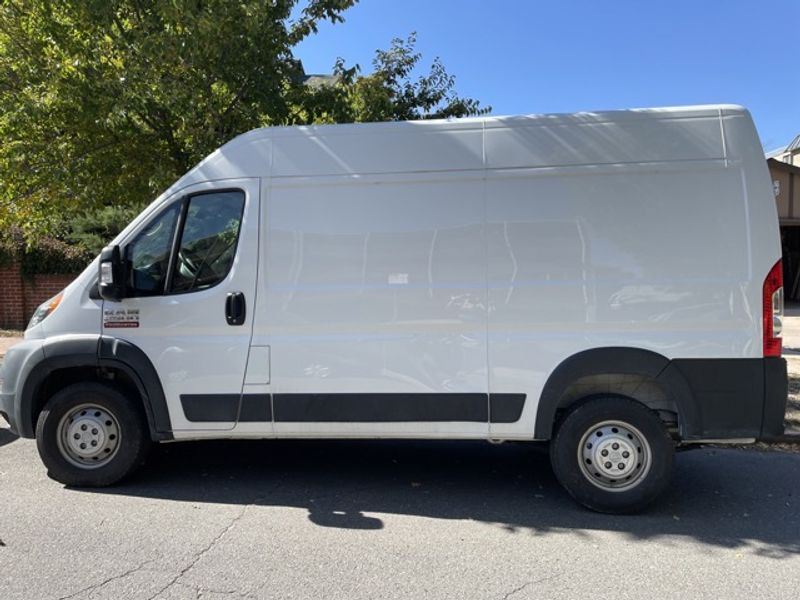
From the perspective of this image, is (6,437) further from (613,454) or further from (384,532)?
(613,454)

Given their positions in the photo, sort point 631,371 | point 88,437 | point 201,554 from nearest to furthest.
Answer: point 201,554, point 631,371, point 88,437

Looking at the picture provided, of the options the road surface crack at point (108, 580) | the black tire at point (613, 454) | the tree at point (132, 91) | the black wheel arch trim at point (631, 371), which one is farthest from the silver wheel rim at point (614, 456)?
the tree at point (132, 91)

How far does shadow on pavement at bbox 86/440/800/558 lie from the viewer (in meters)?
3.88

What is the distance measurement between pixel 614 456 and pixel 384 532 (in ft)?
5.22

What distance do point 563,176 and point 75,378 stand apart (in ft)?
12.4

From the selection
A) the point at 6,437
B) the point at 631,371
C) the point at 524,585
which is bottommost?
the point at 524,585

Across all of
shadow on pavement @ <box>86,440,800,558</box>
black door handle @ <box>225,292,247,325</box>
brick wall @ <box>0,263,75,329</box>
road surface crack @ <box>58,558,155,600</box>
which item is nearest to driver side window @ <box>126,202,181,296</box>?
black door handle @ <box>225,292,247,325</box>

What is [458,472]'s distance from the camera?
487 cm

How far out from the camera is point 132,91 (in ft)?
20.3

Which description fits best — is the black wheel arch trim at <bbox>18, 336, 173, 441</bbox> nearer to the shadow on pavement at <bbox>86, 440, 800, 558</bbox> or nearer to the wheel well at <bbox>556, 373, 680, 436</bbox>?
the shadow on pavement at <bbox>86, 440, 800, 558</bbox>

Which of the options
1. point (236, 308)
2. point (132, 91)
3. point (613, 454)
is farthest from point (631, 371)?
point (132, 91)

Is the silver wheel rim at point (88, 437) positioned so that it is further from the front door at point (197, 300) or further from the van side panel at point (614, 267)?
the van side panel at point (614, 267)

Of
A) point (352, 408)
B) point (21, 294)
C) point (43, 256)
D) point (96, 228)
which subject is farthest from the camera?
point (96, 228)

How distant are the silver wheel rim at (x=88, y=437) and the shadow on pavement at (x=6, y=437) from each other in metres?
1.73
